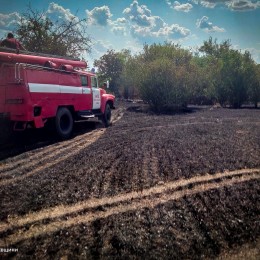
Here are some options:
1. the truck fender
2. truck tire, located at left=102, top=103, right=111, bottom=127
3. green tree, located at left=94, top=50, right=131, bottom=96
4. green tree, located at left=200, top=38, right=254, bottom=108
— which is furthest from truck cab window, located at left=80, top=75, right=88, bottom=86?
green tree, located at left=94, top=50, right=131, bottom=96

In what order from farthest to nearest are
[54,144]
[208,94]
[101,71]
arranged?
[101,71] < [208,94] < [54,144]

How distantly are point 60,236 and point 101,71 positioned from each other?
50714mm

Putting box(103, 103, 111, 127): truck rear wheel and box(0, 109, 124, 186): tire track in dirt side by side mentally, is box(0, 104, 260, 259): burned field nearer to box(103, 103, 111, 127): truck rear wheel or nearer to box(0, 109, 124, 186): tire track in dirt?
box(0, 109, 124, 186): tire track in dirt

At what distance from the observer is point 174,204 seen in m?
4.57

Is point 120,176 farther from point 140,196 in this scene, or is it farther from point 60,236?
point 60,236

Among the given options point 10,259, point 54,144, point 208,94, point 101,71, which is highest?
point 101,71

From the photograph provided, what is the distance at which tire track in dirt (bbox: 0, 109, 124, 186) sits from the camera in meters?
5.89

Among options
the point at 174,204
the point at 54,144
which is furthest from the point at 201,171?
the point at 54,144

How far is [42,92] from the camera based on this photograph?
8.92 metres

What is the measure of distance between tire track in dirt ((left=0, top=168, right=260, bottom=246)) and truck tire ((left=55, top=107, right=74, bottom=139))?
5750 millimetres

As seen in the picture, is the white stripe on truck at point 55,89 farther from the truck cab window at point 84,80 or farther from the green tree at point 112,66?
the green tree at point 112,66

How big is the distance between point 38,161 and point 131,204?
3.48m

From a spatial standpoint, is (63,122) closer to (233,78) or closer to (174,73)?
(174,73)

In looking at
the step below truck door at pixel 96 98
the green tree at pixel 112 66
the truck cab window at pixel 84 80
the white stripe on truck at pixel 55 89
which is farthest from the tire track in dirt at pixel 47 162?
the green tree at pixel 112 66
